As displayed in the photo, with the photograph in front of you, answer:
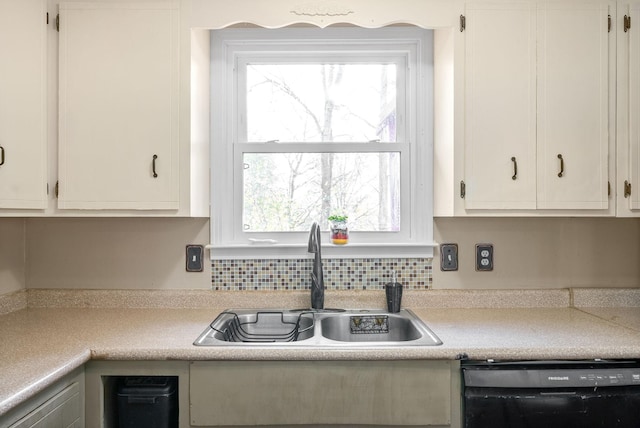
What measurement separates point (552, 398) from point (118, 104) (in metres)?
1.86

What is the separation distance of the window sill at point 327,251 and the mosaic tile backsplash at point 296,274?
0.02m

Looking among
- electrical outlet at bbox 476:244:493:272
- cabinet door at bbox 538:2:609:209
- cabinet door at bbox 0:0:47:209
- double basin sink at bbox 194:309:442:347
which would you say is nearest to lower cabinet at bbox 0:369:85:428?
double basin sink at bbox 194:309:442:347

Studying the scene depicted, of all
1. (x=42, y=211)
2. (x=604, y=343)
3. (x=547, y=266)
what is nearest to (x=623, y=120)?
(x=547, y=266)

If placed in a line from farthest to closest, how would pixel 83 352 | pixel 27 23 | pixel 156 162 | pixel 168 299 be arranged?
1. pixel 168 299
2. pixel 156 162
3. pixel 27 23
4. pixel 83 352

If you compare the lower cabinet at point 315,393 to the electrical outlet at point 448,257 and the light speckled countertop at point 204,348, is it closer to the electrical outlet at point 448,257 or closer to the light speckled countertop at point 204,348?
the light speckled countertop at point 204,348

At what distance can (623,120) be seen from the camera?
1.68 metres

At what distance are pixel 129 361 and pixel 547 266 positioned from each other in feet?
5.94

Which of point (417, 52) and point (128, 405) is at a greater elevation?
point (417, 52)

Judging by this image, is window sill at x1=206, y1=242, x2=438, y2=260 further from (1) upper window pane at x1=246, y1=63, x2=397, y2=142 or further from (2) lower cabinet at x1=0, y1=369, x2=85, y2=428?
(2) lower cabinet at x1=0, y1=369, x2=85, y2=428

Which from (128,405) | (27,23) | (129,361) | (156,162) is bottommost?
(128,405)

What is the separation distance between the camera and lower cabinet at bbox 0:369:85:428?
41.1 inches

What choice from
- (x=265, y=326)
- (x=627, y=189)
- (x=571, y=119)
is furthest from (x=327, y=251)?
(x=627, y=189)

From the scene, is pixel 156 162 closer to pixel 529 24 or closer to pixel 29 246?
pixel 29 246

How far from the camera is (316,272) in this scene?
1.81 m
